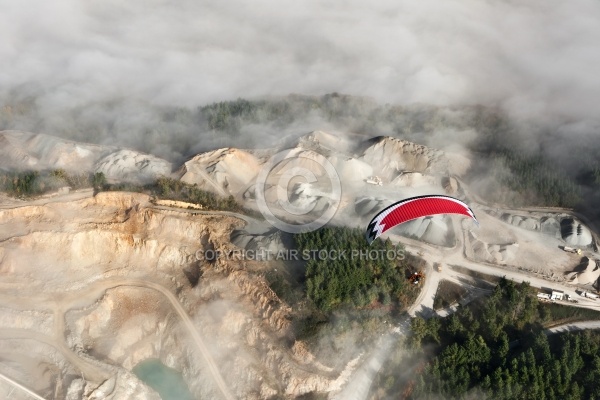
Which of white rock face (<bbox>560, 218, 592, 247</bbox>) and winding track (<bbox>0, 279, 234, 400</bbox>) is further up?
white rock face (<bbox>560, 218, 592, 247</bbox>)

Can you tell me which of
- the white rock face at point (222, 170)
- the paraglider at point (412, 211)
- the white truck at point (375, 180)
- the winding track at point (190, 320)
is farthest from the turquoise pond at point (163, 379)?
the white truck at point (375, 180)

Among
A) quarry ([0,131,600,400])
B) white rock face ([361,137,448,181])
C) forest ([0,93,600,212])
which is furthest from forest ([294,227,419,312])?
forest ([0,93,600,212])

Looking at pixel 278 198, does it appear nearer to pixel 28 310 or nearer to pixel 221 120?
pixel 221 120

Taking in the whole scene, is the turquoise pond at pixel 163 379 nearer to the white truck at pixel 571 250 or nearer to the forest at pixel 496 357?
the forest at pixel 496 357

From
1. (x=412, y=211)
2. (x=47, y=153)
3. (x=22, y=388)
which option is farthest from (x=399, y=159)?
(x=22, y=388)

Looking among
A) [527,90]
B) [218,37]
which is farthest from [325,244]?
[218,37]

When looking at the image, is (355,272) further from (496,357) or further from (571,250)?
(571,250)

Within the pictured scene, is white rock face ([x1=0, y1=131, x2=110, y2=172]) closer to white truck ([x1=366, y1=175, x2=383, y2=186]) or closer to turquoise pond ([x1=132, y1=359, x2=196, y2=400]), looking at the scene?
turquoise pond ([x1=132, y1=359, x2=196, y2=400])
